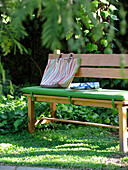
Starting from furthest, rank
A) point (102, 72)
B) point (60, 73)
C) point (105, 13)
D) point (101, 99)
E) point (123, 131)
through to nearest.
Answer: point (105, 13)
point (60, 73)
point (102, 72)
point (101, 99)
point (123, 131)

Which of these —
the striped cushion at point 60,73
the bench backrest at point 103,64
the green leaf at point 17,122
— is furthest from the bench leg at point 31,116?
the bench backrest at point 103,64

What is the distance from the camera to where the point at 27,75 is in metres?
6.44

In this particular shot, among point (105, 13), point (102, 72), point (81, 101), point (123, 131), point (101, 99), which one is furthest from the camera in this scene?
point (105, 13)

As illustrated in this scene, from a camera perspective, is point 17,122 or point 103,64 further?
point 17,122

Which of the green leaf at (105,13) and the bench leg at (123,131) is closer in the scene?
the bench leg at (123,131)

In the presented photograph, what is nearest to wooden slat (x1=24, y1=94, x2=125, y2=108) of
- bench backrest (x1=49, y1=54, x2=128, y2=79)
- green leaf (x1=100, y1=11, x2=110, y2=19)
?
bench backrest (x1=49, y1=54, x2=128, y2=79)

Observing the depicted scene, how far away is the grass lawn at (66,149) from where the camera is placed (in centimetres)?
248

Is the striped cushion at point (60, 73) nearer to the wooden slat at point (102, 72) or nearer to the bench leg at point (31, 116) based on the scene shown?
the wooden slat at point (102, 72)

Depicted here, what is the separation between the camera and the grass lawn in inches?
97.6

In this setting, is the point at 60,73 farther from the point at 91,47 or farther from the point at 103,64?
the point at 91,47

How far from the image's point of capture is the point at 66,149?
3086mm

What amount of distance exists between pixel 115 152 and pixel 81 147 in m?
0.43

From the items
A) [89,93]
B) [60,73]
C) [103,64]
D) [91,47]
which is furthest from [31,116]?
[91,47]

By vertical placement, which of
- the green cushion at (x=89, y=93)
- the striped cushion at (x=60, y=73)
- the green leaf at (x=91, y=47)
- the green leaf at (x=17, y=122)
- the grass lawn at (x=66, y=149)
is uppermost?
the green leaf at (x=91, y=47)
